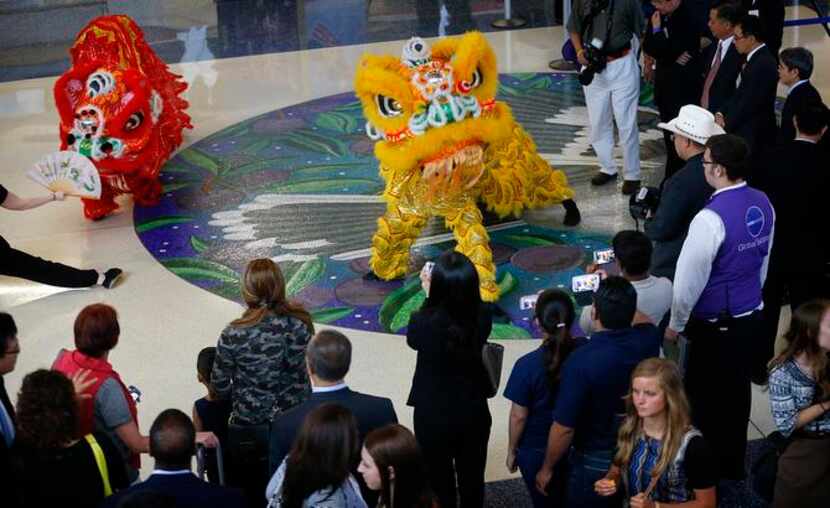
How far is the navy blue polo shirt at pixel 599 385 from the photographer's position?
14.5ft

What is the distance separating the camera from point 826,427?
4535 millimetres

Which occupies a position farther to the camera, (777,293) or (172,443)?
(777,293)

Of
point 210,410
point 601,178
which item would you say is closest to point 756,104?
point 601,178

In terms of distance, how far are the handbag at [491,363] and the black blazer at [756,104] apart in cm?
283

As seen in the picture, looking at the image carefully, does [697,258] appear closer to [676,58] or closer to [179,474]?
[179,474]

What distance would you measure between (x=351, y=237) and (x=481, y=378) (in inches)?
148

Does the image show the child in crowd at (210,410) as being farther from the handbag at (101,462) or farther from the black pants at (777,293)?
the black pants at (777,293)

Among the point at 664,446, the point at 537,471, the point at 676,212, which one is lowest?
the point at 537,471

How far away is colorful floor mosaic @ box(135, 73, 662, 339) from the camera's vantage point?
25.1 feet

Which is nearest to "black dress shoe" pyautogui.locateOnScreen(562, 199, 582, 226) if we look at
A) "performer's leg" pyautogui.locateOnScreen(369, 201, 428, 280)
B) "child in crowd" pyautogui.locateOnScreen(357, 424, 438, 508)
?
"performer's leg" pyautogui.locateOnScreen(369, 201, 428, 280)

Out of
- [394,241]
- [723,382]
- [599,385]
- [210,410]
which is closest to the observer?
[599,385]

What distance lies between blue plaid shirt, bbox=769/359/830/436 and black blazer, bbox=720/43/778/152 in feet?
9.14

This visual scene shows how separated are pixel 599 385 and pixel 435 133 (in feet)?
9.72

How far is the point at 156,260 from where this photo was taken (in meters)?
8.35
